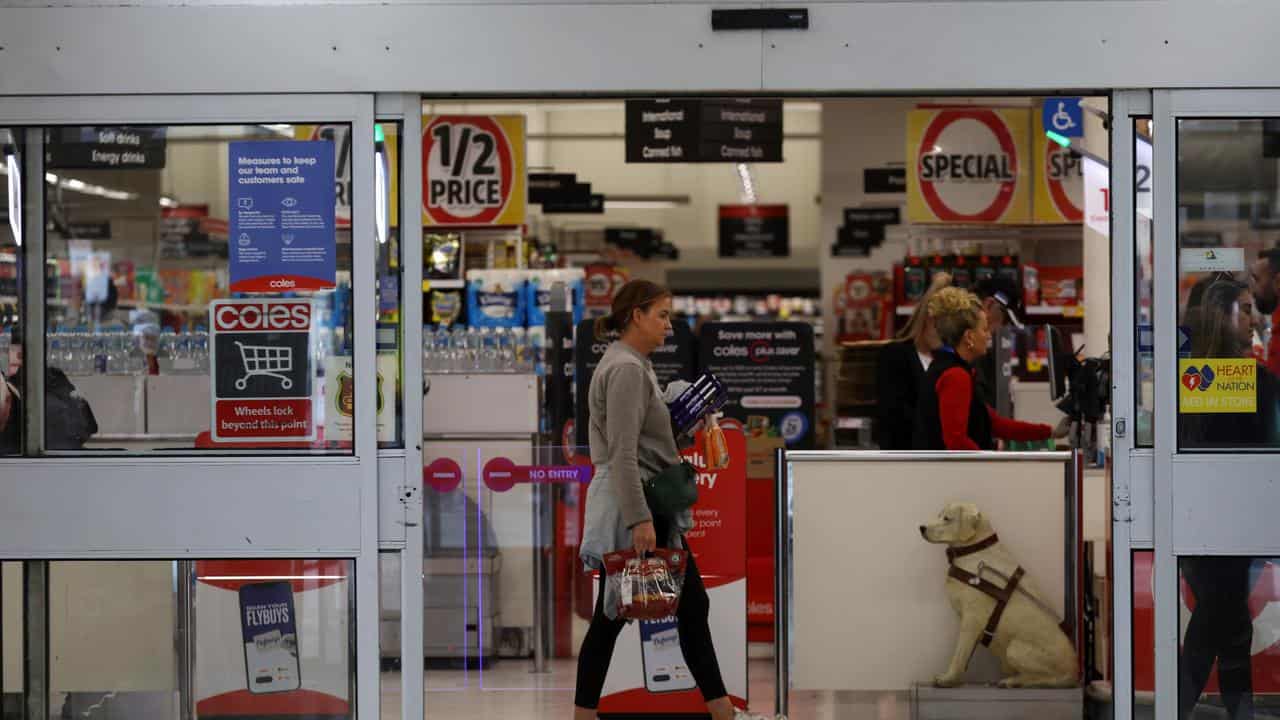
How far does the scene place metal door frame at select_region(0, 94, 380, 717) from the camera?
4.12m

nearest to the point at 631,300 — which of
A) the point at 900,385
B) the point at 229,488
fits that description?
the point at 229,488

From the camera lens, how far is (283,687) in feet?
14.3

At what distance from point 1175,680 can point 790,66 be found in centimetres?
216

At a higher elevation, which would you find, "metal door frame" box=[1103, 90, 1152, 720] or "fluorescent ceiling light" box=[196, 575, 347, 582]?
"metal door frame" box=[1103, 90, 1152, 720]

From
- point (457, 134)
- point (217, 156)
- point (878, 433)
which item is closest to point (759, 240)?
point (217, 156)

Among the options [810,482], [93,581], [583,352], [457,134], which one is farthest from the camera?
[457,134]

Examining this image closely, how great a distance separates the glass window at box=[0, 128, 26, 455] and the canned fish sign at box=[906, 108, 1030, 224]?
609cm

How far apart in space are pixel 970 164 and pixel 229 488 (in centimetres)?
622

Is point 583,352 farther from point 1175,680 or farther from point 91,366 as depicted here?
point 1175,680

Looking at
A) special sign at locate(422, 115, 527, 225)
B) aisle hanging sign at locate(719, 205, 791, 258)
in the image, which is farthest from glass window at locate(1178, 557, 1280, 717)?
aisle hanging sign at locate(719, 205, 791, 258)

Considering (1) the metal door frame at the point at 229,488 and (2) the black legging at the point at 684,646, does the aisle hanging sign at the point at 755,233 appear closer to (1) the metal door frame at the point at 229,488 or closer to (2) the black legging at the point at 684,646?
(2) the black legging at the point at 684,646

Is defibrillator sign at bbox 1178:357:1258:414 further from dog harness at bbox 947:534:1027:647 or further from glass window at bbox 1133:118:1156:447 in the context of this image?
dog harness at bbox 947:534:1027:647

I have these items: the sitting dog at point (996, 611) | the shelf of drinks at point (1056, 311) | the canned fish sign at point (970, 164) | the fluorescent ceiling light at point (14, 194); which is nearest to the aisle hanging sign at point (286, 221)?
the fluorescent ceiling light at point (14, 194)

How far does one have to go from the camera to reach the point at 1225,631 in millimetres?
4215
